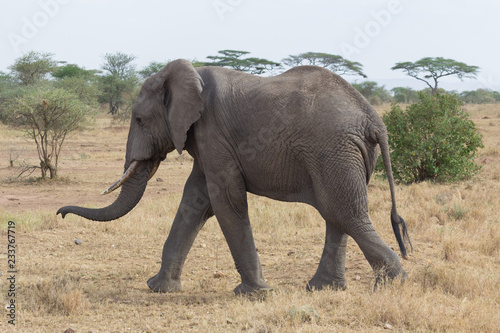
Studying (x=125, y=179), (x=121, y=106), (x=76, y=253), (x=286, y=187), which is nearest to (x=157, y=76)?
(x=125, y=179)

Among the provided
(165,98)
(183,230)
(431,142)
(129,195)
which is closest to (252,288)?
(183,230)

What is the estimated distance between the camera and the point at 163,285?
6145 millimetres

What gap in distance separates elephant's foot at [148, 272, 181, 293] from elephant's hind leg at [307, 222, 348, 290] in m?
1.42

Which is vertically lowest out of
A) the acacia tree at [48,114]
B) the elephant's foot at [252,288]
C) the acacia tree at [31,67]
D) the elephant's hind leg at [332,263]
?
the elephant's foot at [252,288]

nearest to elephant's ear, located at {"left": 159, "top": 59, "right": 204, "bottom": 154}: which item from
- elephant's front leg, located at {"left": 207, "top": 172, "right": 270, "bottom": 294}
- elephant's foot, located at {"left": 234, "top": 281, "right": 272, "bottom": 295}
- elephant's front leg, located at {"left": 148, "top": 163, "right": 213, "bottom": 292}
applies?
elephant's front leg, located at {"left": 207, "top": 172, "right": 270, "bottom": 294}

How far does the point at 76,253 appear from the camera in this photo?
7566 millimetres

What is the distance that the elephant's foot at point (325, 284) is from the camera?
19.1 ft

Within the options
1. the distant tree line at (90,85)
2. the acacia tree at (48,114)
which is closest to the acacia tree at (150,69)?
the distant tree line at (90,85)

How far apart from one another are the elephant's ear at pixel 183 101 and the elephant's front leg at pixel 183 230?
682mm

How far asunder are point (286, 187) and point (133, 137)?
1682mm

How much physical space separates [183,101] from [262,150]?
0.87m

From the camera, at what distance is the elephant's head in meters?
5.45

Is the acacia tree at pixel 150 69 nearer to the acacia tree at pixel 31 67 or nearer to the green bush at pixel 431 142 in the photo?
the acacia tree at pixel 31 67

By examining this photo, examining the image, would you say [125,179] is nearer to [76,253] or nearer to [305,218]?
[76,253]
